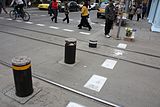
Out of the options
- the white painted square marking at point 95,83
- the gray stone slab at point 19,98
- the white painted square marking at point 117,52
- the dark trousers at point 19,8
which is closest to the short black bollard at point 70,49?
the white painted square marking at point 95,83

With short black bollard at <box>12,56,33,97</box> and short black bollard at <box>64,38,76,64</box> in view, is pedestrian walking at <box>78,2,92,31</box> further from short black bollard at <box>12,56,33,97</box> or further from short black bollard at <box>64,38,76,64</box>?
short black bollard at <box>12,56,33,97</box>

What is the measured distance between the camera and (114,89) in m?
3.33

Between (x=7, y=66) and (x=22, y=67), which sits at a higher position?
(x=22, y=67)

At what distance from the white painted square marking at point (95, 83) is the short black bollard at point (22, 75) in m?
1.29

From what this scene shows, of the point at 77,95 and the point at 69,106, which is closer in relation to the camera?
the point at 69,106

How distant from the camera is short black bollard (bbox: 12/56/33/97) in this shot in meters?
2.60

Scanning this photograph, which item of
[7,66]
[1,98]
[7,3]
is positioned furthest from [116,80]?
[7,3]

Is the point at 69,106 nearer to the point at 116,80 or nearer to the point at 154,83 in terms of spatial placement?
the point at 116,80

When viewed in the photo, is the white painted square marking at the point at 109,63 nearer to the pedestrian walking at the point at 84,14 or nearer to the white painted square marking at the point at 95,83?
the white painted square marking at the point at 95,83

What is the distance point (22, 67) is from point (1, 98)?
31.8 inches

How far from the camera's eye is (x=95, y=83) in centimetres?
350

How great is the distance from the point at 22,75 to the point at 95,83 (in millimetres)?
1673

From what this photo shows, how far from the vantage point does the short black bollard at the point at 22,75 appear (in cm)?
260

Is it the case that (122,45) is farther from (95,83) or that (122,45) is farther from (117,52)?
(95,83)
